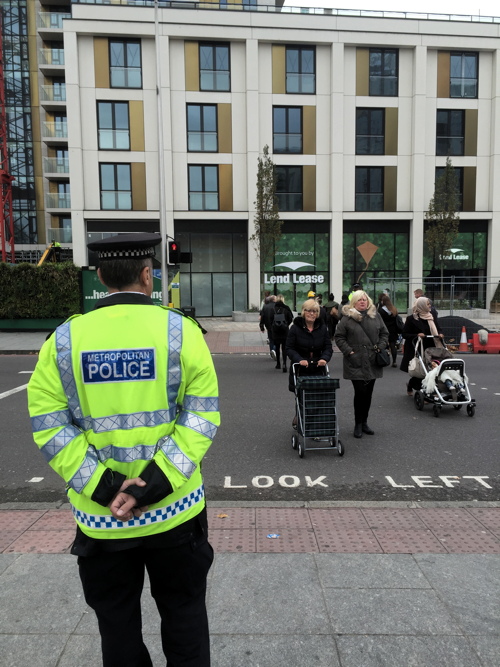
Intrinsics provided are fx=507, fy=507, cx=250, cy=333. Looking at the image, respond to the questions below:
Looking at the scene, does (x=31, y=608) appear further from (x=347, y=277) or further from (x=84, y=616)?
(x=347, y=277)

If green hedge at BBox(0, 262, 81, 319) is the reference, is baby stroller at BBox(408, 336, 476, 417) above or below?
below

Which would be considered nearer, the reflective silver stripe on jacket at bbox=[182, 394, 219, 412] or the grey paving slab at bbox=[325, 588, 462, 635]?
the reflective silver stripe on jacket at bbox=[182, 394, 219, 412]

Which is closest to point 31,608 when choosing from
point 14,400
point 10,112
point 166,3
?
point 14,400

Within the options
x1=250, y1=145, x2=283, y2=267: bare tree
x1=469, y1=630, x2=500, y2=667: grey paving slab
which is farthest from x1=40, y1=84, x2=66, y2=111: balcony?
x1=469, y1=630, x2=500, y2=667: grey paving slab

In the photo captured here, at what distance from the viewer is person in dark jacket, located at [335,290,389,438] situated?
636 cm

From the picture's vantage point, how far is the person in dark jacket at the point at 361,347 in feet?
20.9

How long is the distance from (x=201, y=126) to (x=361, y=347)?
903 inches

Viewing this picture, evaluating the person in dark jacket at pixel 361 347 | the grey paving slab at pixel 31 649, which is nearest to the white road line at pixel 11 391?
the person in dark jacket at pixel 361 347

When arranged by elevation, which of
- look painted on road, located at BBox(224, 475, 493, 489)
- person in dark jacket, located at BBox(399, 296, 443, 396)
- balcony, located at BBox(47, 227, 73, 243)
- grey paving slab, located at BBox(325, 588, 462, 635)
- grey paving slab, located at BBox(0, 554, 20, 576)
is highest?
balcony, located at BBox(47, 227, 73, 243)

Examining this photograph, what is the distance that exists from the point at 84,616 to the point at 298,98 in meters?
27.5

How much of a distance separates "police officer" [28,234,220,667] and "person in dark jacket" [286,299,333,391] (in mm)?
4358

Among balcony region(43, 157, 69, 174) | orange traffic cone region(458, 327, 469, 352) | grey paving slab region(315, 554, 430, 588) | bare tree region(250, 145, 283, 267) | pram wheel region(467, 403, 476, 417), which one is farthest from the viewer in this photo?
balcony region(43, 157, 69, 174)

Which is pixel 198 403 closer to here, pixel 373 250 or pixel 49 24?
pixel 373 250

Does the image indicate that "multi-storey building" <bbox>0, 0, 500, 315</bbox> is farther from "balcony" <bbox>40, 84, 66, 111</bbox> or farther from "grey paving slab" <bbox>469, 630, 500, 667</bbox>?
"grey paving slab" <bbox>469, 630, 500, 667</bbox>
